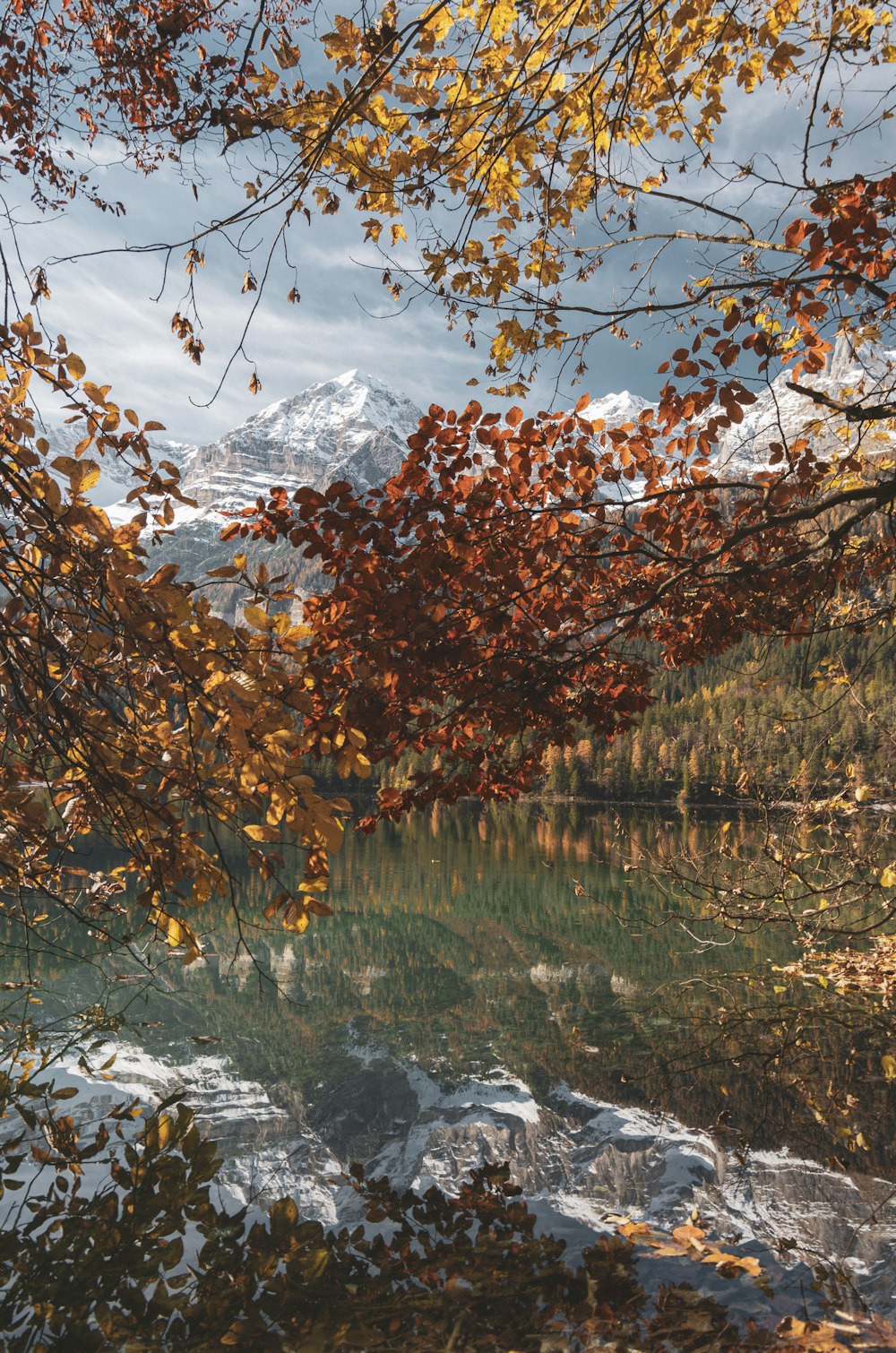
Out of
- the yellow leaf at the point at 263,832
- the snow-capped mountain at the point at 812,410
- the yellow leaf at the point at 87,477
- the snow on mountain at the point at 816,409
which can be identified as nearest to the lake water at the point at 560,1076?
the yellow leaf at the point at 263,832

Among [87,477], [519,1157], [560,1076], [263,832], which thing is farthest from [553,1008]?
[87,477]

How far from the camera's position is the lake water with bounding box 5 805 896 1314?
5.12 meters

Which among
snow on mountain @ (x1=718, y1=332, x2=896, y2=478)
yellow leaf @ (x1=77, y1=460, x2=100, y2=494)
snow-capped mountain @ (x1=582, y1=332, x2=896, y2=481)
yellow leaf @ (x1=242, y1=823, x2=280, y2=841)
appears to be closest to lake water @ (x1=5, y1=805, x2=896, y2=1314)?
yellow leaf @ (x1=242, y1=823, x2=280, y2=841)

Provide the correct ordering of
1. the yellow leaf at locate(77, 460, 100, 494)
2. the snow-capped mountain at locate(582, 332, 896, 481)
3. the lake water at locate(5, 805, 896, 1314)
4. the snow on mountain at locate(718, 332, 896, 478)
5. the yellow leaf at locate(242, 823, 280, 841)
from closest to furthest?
the yellow leaf at locate(77, 460, 100, 494) < the yellow leaf at locate(242, 823, 280, 841) < the snow-capped mountain at locate(582, 332, 896, 481) < the snow on mountain at locate(718, 332, 896, 478) < the lake water at locate(5, 805, 896, 1314)

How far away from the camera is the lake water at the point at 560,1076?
5.12m

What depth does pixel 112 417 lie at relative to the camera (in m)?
2.46

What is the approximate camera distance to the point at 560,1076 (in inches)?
322

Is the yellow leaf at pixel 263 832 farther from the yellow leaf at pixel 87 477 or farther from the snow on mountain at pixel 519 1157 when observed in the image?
the snow on mountain at pixel 519 1157

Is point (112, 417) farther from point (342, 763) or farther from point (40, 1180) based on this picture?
point (40, 1180)

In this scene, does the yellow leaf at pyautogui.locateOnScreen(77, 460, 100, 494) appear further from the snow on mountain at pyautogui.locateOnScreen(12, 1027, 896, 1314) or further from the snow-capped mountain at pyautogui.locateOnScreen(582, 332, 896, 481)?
the snow on mountain at pyautogui.locateOnScreen(12, 1027, 896, 1314)

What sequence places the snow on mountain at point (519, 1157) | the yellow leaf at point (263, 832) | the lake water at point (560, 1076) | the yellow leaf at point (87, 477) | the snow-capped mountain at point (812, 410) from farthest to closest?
the lake water at point (560, 1076)
the snow on mountain at point (519, 1157)
the snow-capped mountain at point (812, 410)
the yellow leaf at point (263, 832)
the yellow leaf at point (87, 477)

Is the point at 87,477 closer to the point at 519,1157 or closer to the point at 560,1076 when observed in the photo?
the point at 519,1157

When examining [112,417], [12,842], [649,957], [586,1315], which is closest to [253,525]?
[112,417]

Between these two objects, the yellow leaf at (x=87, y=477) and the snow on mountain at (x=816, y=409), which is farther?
the snow on mountain at (x=816, y=409)
